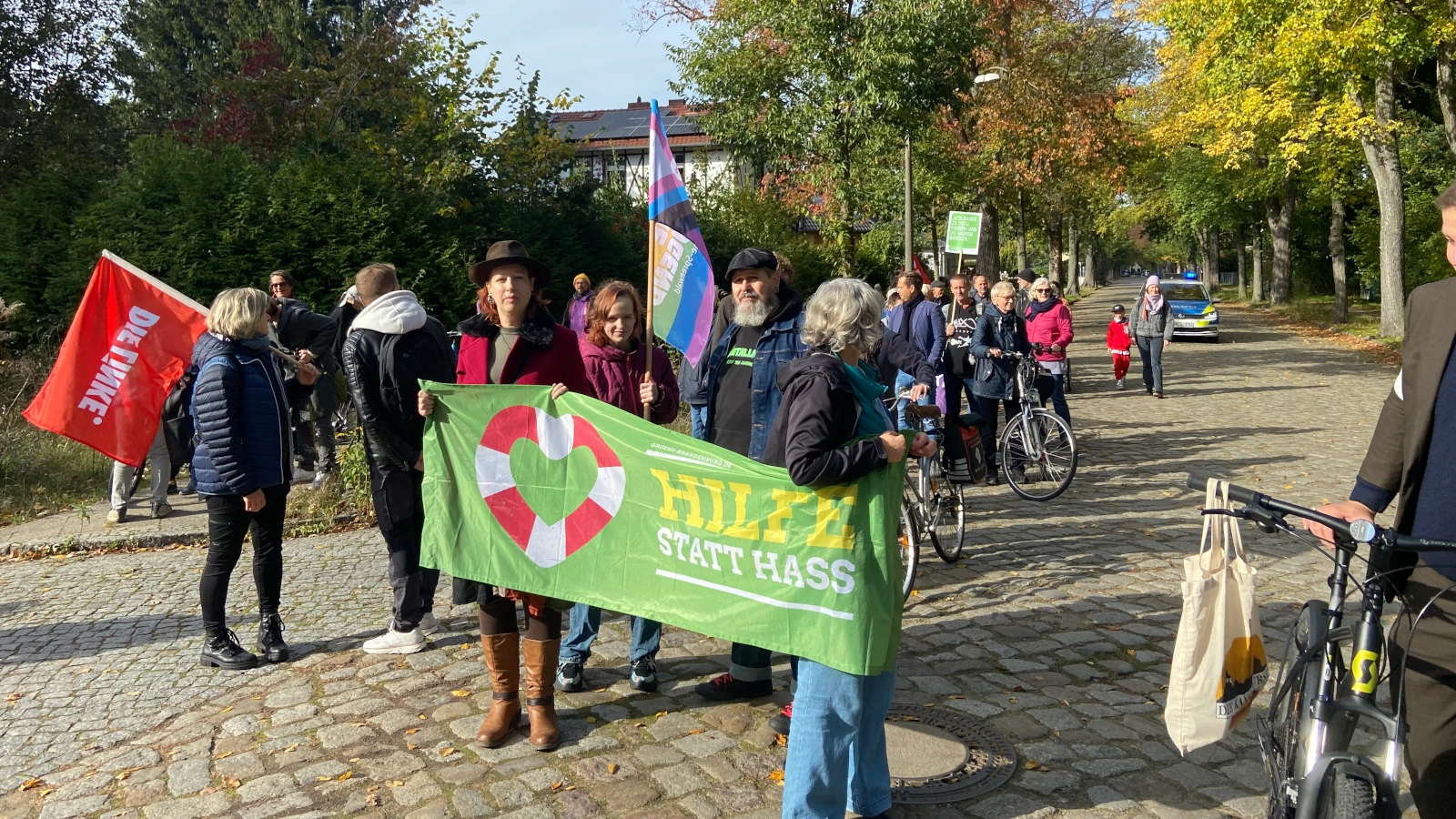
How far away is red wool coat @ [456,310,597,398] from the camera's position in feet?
16.3

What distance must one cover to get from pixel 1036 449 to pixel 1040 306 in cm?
319

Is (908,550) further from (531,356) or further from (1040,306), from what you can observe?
(1040,306)

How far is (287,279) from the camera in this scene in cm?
1047

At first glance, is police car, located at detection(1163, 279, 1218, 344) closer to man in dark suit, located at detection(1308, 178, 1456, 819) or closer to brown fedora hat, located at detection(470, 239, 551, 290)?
brown fedora hat, located at detection(470, 239, 551, 290)

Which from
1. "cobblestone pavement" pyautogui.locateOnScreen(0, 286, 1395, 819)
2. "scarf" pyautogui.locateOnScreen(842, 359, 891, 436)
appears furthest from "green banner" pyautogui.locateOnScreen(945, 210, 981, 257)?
"scarf" pyautogui.locateOnScreen(842, 359, 891, 436)

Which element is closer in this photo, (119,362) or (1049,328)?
(119,362)

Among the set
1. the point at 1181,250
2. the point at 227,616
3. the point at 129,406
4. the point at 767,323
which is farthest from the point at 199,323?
the point at 1181,250

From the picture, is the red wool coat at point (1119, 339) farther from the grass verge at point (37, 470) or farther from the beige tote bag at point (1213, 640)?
the beige tote bag at point (1213, 640)

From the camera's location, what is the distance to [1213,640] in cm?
308

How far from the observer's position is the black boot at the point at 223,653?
5781mm

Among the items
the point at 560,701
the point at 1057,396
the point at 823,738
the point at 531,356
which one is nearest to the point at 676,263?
the point at 531,356

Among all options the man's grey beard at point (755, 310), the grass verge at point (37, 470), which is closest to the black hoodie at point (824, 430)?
the man's grey beard at point (755, 310)

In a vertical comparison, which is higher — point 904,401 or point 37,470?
point 904,401

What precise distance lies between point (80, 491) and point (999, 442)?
8.96 meters
